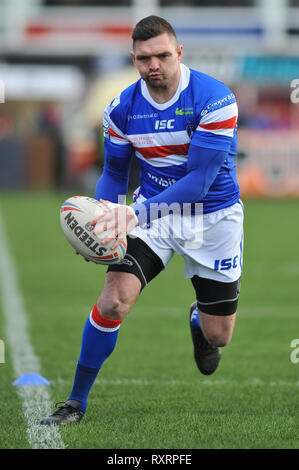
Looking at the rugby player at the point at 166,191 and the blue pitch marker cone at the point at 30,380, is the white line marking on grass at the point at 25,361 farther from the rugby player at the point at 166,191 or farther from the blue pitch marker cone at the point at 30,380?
the rugby player at the point at 166,191

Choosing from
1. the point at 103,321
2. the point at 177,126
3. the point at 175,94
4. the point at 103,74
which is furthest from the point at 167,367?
the point at 103,74

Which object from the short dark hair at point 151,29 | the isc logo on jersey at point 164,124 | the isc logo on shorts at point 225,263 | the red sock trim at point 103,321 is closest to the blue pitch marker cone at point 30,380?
the red sock trim at point 103,321

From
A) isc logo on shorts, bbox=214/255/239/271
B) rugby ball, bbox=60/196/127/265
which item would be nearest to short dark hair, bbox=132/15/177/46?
rugby ball, bbox=60/196/127/265

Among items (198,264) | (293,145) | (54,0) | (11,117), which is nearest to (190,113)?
(198,264)

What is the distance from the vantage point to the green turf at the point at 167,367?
16.1ft

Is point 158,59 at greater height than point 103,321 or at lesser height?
greater

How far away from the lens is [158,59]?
5.00 meters

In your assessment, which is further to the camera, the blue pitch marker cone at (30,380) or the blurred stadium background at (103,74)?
the blurred stadium background at (103,74)

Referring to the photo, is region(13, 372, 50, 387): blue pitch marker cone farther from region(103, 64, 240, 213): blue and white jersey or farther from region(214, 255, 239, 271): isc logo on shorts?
region(103, 64, 240, 213): blue and white jersey

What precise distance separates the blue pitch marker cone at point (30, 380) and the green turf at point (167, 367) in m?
0.07

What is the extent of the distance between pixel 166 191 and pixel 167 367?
2168 mm

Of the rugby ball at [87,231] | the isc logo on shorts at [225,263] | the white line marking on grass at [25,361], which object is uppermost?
the rugby ball at [87,231]

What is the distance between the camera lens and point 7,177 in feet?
87.4

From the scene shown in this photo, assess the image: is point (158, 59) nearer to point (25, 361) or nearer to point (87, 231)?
point (87, 231)
